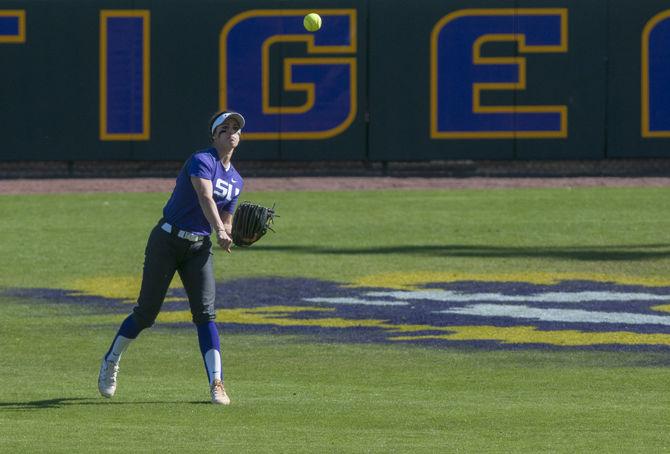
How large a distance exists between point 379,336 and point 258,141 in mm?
16785

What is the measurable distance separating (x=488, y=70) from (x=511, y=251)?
33.7 ft

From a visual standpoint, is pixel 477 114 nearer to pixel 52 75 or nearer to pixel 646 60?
pixel 646 60

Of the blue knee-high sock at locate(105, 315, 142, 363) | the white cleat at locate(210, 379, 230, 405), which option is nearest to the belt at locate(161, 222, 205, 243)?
the blue knee-high sock at locate(105, 315, 142, 363)

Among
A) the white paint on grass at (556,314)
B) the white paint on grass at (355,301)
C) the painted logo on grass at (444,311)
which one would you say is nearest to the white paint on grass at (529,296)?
the painted logo on grass at (444,311)

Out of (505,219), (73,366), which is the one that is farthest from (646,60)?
(73,366)

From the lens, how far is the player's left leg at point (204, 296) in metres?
10.9

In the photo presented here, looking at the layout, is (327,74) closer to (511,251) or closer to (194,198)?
(511,251)

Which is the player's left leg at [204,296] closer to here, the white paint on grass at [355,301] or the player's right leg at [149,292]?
the player's right leg at [149,292]

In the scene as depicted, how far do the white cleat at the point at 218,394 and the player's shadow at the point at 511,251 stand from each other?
34.8 feet

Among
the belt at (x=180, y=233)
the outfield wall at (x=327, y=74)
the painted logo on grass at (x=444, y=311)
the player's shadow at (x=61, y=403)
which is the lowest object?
the player's shadow at (x=61, y=403)

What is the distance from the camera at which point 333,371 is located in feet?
42.3

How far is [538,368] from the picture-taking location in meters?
13.0

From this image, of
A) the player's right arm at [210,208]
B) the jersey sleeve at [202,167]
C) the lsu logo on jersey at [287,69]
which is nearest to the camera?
the player's right arm at [210,208]

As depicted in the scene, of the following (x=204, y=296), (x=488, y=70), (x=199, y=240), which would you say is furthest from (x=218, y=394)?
(x=488, y=70)
